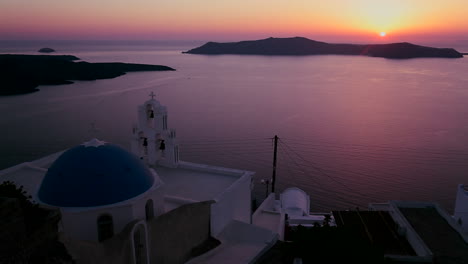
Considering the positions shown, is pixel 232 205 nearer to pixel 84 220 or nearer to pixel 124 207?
pixel 124 207

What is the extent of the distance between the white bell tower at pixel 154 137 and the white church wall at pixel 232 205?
280 cm

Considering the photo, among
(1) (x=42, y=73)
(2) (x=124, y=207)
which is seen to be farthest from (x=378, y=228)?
(1) (x=42, y=73)

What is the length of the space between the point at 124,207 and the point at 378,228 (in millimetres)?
11883

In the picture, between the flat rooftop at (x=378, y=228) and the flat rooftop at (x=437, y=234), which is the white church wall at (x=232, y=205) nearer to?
the flat rooftop at (x=378, y=228)

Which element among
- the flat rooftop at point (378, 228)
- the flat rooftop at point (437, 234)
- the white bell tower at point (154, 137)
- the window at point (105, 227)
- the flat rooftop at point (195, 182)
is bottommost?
the flat rooftop at point (378, 228)

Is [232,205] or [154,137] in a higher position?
[154,137]

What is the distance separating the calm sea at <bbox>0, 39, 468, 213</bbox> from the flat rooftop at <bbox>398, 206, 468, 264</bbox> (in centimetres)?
746

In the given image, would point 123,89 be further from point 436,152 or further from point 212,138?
point 436,152

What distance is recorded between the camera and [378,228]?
52.4 feet

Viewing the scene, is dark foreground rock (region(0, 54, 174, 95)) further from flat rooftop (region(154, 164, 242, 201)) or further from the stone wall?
the stone wall

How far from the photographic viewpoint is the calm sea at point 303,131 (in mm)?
26530

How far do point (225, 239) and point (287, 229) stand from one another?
6.35 meters

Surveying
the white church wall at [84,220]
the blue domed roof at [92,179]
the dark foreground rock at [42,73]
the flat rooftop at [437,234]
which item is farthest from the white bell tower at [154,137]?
the dark foreground rock at [42,73]

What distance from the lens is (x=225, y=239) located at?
11.5 m
